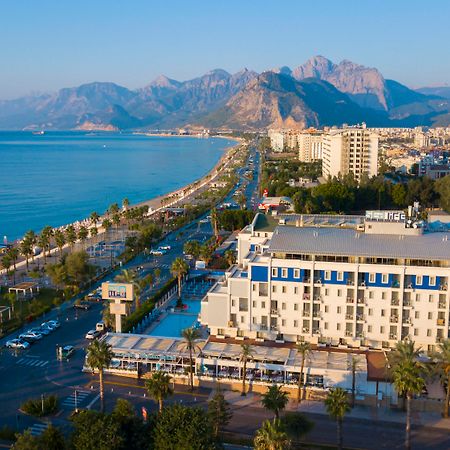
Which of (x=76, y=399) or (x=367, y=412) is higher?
(x=76, y=399)

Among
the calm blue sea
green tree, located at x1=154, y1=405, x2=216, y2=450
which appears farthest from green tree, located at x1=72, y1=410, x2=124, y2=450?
the calm blue sea

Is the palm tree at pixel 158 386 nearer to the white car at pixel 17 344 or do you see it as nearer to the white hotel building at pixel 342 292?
the white hotel building at pixel 342 292

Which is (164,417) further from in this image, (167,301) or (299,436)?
(167,301)

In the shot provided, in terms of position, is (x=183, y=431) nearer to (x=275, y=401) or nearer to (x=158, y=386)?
(x=158, y=386)

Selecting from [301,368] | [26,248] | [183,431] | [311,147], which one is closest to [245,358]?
[301,368]

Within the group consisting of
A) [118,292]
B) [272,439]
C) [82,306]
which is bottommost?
[82,306]
